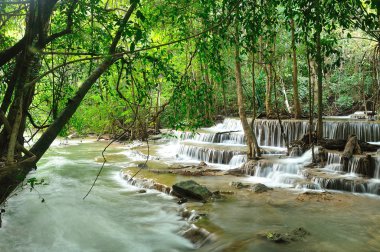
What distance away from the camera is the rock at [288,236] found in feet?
19.9

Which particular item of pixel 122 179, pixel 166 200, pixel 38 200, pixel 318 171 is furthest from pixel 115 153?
pixel 318 171

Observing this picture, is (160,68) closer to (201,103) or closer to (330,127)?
(201,103)

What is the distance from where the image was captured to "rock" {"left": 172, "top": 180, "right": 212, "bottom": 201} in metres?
8.97

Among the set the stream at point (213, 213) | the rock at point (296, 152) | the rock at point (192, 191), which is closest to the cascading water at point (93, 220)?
the stream at point (213, 213)

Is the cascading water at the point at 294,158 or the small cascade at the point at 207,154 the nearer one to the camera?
the cascading water at the point at 294,158

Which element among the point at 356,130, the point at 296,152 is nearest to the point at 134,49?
the point at 296,152

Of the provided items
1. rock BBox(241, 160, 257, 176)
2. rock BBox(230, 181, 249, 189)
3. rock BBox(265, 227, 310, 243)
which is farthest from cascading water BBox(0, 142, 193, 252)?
rock BBox(241, 160, 257, 176)

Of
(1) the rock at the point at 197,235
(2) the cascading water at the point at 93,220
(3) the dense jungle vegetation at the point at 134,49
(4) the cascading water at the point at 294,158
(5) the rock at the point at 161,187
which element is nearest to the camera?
(3) the dense jungle vegetation at the point at 134,49

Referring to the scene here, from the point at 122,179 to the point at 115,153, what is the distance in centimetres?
676

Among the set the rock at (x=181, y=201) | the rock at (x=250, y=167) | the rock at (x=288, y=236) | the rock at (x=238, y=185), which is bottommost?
the rock at (x=181, y=201)

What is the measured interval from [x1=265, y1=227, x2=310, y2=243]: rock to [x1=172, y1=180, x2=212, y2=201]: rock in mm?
2863

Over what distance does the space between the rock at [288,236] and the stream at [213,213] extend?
0.13 m

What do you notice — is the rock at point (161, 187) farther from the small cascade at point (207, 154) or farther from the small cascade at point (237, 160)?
the small cascade at point (207, 154)

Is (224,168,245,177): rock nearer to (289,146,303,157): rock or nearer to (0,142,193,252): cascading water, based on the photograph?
(289,146,303,157): rock
